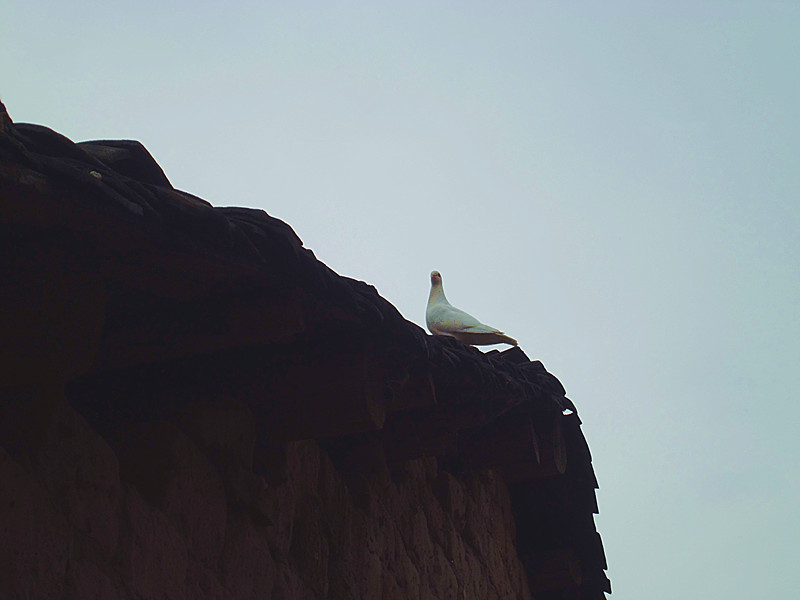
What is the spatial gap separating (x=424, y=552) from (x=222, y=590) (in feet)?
4.12

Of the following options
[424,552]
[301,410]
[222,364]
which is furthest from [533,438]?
[222,364]

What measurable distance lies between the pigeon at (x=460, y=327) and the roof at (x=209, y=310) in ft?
3.09

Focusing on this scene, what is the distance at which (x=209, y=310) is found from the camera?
5.65ft

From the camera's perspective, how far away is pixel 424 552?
312 cm

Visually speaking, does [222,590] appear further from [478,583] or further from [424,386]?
[478,583]

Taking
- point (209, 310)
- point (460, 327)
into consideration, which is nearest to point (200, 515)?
point (209, 310)

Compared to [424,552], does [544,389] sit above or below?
above

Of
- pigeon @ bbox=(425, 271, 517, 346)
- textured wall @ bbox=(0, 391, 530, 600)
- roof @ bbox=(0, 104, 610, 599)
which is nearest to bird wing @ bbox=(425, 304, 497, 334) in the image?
pigeon @ bbox=(425, 271, 517, 346)

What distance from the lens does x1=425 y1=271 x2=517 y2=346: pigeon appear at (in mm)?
3709

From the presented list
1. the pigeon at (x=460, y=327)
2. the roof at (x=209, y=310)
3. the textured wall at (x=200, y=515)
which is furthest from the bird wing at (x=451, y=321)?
the roof at (x=209, y=310)

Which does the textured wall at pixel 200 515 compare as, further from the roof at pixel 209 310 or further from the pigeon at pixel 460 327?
the pigeon at pixel 460 327

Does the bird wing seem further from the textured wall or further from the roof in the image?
the roof

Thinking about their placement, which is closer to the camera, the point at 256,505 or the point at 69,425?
the point at 69,425

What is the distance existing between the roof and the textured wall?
107mm
